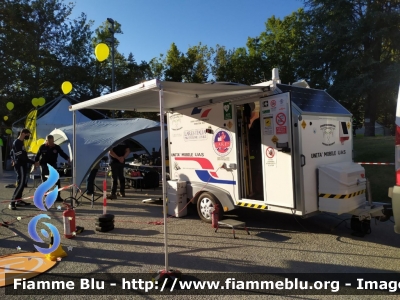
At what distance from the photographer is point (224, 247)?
5.37 m

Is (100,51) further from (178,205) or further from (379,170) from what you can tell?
(379,170)

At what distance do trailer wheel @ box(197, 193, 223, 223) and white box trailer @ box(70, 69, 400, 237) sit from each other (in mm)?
21

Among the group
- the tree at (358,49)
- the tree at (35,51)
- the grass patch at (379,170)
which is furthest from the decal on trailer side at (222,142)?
the tree at (35,51)

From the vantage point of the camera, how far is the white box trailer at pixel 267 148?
5461 mm

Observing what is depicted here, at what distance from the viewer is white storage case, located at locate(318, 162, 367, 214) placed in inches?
213

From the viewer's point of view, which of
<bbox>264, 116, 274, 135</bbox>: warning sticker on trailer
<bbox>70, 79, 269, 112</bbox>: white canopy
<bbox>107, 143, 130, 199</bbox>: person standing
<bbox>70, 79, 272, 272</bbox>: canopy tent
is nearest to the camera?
<bbox>70, 79, 272, 272</bbox>: canopy tent

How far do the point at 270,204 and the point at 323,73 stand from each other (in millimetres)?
19770

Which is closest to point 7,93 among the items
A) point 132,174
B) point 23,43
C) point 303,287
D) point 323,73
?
point 23,43

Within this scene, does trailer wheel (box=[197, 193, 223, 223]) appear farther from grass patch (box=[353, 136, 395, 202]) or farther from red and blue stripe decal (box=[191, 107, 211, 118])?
grass patch (box=[353, 136, 395, 202])

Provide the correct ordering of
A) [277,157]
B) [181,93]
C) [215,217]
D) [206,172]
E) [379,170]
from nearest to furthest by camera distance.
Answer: [181,93], [277,157], [215,217], [206,172], [379,170]

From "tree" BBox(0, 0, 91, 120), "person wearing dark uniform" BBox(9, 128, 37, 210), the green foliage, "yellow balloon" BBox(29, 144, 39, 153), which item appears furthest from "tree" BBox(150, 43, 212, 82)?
"person wearing dark uniform" BBox(9, 128, 37, 210)

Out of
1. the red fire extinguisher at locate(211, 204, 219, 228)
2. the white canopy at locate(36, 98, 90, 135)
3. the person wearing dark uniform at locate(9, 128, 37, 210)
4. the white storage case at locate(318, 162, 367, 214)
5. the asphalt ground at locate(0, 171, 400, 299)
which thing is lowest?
the asphalt ground at locate(0, 171, 400, 299)

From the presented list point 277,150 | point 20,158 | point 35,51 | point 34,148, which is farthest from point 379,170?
point 35,51

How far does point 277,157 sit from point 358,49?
19.6 meters
